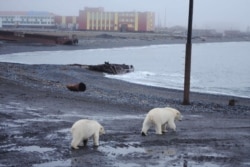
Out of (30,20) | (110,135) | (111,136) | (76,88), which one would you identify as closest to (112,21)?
(30,20)

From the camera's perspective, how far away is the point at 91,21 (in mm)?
184375

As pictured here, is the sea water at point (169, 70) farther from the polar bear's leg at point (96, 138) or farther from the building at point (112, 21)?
the building at point (112, 21)

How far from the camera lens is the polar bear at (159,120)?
11039mm

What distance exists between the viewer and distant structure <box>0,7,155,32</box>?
605 ft

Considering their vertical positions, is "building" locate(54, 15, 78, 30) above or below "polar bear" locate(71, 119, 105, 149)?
above

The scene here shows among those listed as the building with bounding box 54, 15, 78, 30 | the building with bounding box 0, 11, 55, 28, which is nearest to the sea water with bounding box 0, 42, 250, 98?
the building with bounding box 54, 15, 78, 30

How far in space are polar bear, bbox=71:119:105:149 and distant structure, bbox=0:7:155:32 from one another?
172 meters

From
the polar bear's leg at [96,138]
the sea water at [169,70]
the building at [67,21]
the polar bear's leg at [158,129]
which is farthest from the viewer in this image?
the building at [67,21]

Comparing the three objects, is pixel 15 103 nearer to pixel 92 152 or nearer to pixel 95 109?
pixel 95 109

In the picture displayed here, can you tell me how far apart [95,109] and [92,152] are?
21.5 ft

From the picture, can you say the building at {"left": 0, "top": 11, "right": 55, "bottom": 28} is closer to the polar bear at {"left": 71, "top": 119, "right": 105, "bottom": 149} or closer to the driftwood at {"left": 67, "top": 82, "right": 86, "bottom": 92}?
the driftwood at {"left": 67, "top": 82, "right": 86, "bottom": 92}

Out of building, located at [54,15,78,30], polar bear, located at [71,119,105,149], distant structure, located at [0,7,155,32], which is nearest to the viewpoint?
polar bear, located at [71,119,105,149]

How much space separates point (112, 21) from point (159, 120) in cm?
17695

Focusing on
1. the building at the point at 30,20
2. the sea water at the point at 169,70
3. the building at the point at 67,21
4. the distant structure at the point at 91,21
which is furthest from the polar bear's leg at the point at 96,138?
the building at the point at 30,20
